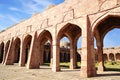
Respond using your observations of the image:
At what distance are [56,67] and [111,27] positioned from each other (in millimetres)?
6712

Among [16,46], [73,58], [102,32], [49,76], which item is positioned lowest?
[49,76]

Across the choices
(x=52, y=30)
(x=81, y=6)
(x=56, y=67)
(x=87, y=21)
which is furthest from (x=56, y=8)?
(x=56, y=67)

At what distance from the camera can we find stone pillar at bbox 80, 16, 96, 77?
33.1 ft

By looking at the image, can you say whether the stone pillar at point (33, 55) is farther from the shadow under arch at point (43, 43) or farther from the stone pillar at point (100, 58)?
the stone pillar at point (100, 58)

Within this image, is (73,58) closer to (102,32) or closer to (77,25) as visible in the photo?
(102,32)

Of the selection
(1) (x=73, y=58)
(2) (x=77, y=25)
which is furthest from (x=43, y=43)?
(2) (x=77, y=25)

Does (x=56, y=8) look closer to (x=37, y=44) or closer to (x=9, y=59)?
(x=37, y=44)

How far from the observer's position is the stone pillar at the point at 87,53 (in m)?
10.1

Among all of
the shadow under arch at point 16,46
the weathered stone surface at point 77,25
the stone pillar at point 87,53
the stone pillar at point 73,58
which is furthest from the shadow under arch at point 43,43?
the stone pillar at point 87,53

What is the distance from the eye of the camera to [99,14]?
10.5 metres

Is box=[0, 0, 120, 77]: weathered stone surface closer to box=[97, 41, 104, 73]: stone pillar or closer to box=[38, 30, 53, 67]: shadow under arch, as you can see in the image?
box=[97, 41, 104, 73]: stone pillar

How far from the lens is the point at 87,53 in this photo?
10.3m

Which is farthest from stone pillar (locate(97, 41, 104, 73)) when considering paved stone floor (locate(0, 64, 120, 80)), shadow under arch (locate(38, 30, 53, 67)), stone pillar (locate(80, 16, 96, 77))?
shadow under arch (locate(38, 30, 53, 67))

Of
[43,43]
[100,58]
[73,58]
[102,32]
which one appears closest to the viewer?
[100,58]
